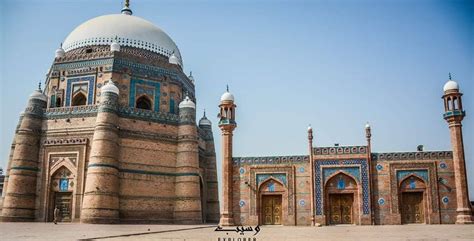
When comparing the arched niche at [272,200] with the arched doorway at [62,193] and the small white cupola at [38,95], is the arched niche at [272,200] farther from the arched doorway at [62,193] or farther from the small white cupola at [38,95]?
the small white cupola at [38,95]

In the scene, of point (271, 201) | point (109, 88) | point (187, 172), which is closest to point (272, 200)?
point (271, 201)

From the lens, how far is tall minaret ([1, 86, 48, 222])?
73.1ft

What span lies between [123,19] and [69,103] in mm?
6774

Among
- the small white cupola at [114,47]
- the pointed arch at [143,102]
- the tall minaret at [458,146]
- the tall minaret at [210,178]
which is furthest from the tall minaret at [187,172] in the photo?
the tall minaret at [458,146]

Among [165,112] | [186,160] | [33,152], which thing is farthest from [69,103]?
[186,160]

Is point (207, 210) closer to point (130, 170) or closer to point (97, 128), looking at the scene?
point (130, 170)

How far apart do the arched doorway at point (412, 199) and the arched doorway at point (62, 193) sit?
1596 cm

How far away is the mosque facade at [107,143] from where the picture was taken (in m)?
22.1

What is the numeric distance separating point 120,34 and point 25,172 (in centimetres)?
994

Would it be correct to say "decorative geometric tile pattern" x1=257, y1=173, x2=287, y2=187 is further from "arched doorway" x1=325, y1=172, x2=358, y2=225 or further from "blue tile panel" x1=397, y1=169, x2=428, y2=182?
"blue tile panel" x1=397, y1=169, x2=428, y2=182

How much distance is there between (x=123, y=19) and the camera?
2875 centimetres

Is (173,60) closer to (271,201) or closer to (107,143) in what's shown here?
(107,143)

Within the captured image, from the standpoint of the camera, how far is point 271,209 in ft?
68.8

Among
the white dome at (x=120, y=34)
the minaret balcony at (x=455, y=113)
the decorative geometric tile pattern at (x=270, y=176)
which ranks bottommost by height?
the decorative geometric tile pattern at (x=270, y=176)
